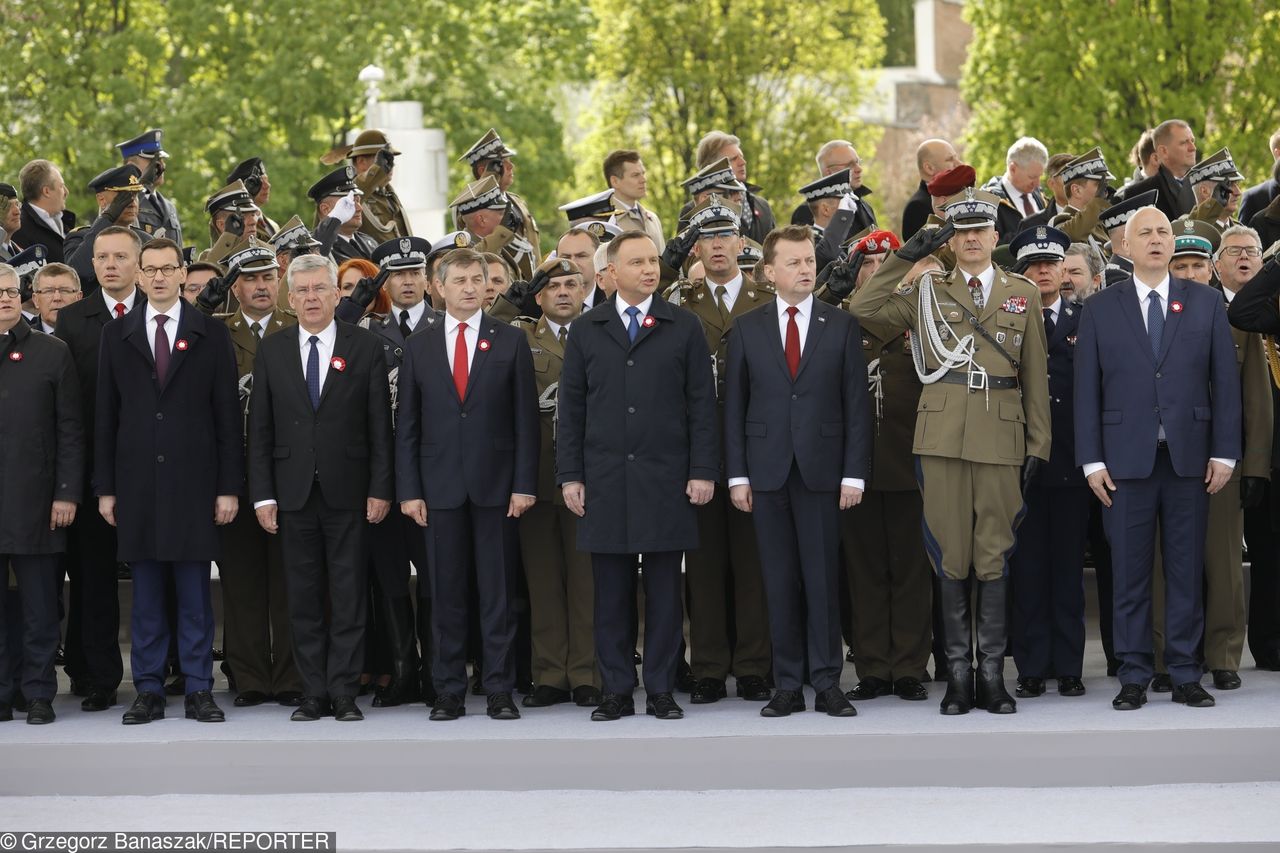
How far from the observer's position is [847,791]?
7484 mm

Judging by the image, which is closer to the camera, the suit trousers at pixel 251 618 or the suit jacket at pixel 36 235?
the suit trousers at pixel 251 618

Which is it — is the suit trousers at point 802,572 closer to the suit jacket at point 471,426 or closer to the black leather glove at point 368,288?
the suit jacket at point 471,426

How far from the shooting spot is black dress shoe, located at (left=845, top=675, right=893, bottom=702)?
27.9ft

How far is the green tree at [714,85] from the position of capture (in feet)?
86.7

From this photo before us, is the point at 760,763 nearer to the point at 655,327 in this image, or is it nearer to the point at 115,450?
the point at 655,327

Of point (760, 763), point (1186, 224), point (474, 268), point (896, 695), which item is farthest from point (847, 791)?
point (1186, 224)

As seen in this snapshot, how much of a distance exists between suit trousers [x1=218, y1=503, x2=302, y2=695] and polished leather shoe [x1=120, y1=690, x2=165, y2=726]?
0.49 metres

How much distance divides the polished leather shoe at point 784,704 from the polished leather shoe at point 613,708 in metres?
0.57

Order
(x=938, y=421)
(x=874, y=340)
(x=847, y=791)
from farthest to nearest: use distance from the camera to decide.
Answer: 1. (x=874, y=340)
2. (x=938, y=421)
3. (x=847, y=791)

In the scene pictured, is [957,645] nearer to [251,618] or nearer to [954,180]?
[954,180]

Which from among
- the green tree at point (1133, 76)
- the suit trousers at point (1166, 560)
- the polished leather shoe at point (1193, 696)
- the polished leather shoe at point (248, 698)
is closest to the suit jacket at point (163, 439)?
the polished leather shoe at point (248, 698)

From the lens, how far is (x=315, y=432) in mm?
8336

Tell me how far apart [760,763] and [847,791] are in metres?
0.36

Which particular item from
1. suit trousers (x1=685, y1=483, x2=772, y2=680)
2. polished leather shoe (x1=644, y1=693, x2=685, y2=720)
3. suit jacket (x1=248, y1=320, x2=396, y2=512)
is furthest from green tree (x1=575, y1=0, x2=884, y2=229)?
polished leather shoe (x1=644, y1=693, x2=685, y2=720)
